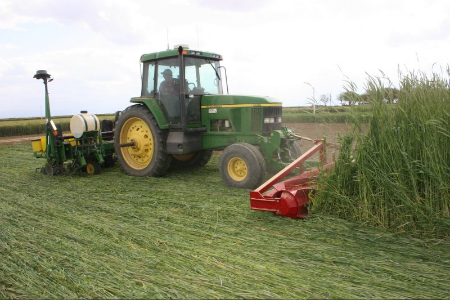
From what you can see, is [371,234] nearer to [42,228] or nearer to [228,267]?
[228,267]

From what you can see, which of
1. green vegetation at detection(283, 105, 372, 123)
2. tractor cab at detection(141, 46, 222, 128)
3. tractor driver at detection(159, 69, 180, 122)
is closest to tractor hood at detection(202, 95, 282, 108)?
tractor cab at detection(141, 46, 222, 128)

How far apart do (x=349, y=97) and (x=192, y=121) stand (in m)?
3.33

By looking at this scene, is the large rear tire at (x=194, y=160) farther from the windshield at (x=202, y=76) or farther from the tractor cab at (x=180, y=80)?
the windshield at (x=202, y=76)

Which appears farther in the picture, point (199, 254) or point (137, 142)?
point (137, 142)

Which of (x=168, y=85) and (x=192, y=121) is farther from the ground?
(x=168, y=85)

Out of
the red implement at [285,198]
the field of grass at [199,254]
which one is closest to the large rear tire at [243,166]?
the field of grass at [199,254]

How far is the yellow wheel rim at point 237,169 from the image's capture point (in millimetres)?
6489

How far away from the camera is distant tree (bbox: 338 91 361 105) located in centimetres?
477

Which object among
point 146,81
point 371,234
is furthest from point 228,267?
point 146,81

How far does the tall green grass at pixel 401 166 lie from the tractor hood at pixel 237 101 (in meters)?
2.55

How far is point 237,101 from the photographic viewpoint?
7.18 metres

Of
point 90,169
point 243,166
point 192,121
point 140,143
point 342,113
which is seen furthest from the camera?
point 90,169

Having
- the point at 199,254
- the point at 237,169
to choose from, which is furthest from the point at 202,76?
the point at 199,254

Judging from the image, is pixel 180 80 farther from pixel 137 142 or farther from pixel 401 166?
pixel 401 166
